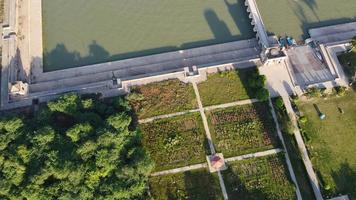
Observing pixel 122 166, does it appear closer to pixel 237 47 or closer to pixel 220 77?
pixel 220 77

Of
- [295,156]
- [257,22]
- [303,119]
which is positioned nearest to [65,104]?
[257,22]

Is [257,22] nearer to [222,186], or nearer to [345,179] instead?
[222,186]

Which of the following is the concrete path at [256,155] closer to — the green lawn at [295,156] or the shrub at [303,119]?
the green lawn at [295,156]

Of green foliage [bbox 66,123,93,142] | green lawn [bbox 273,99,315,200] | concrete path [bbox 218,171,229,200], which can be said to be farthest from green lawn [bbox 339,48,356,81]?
green foliage [bbox 66,123,93,142]

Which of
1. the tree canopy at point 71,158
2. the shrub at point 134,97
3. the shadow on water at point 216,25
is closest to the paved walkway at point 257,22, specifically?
the shadow on water at point 216,25

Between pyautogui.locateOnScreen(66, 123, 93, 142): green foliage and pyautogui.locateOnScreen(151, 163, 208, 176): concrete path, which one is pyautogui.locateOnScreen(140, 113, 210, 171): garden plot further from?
pyautogui.locateOnScreen(66, 123, 93, 142): green foliage
